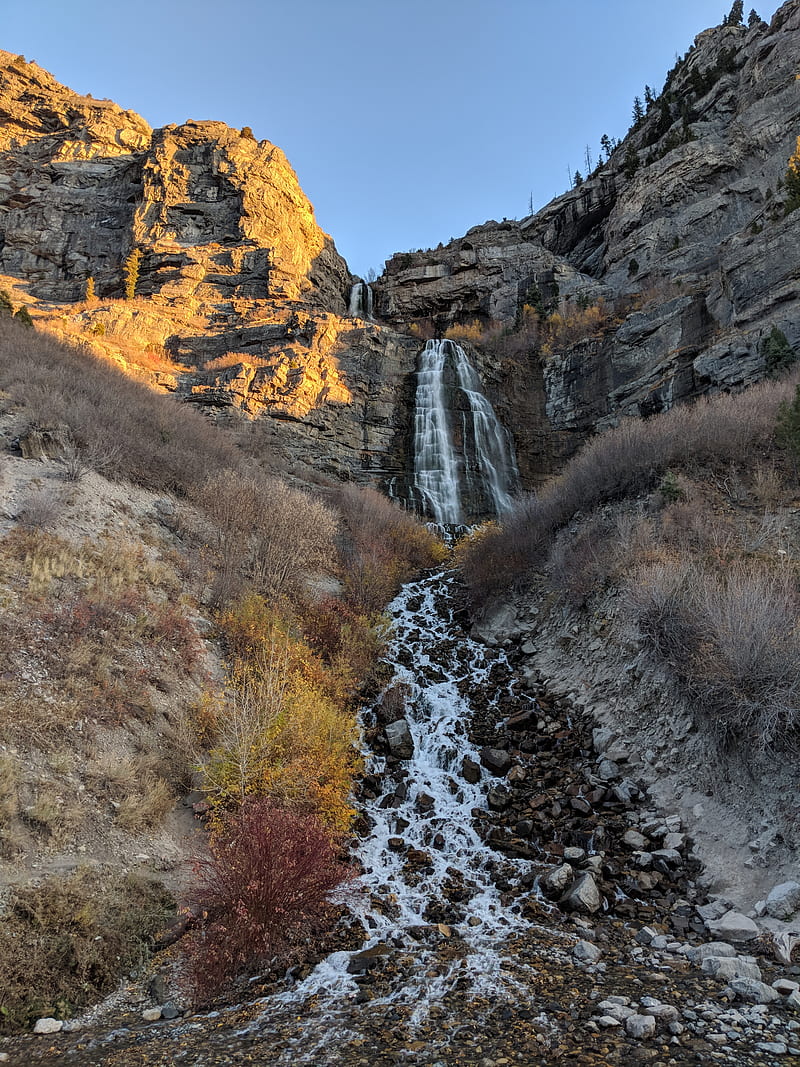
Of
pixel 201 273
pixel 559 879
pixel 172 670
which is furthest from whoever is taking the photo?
pixel 201 273

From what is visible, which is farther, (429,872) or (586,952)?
(429,872)

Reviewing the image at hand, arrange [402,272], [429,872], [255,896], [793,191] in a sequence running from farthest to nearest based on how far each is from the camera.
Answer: [402,272] < [793,191] < [429,872] < [255,896]

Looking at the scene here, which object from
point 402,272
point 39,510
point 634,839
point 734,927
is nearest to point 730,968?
point 734,927

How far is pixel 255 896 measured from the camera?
6.27 meters

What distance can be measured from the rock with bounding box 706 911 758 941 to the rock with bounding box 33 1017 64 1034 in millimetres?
6866

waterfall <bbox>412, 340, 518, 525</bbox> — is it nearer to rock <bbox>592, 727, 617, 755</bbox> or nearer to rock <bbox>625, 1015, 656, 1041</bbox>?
rock <bbox>592, 727, 617, 755</bbox>

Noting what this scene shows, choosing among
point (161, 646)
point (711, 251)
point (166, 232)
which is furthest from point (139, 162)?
point (161, 646)

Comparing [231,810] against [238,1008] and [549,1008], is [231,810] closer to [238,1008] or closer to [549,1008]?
[238,1008]

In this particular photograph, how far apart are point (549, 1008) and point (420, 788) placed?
18.1 feet

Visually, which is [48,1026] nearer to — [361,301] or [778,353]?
[778,353]

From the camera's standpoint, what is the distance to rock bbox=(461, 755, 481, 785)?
10422 mm

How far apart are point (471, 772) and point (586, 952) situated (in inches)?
184

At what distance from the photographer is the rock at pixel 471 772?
410 inches

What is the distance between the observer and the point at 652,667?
10.3 meters
